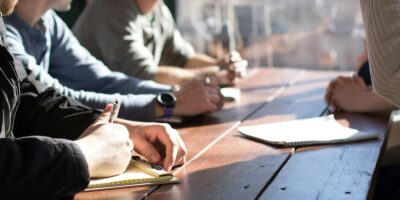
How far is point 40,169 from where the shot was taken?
3.66 ft

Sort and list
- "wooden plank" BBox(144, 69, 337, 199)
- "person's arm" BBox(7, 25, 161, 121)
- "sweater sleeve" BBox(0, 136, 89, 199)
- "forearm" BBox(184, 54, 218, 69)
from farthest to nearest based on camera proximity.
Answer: "forearm" BBox(184, 54, 218, 69) → "person's arm" BBox(7, 25, 161, 121) → "wooden plank" BBox(144, 69, 337, 199) → "sweater sleeve" BBox(0, 136, 89, 199)

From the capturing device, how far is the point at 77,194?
1.21m

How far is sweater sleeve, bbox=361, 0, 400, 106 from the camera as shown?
135 cm

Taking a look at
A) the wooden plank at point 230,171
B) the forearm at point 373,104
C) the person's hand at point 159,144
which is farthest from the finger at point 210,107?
the person's hand at point 159,144

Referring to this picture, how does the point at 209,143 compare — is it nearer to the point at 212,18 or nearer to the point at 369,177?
the point at 369,177

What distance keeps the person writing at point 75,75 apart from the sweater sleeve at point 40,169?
68 centimetres

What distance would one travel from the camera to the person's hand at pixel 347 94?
6.51 feet

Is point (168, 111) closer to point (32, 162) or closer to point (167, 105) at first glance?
point (167, 105)

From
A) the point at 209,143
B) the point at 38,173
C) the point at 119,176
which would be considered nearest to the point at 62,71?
the point at 209,143

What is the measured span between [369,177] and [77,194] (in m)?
0.52

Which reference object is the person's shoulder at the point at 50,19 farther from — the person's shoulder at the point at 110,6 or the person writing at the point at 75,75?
the person's shoulder at the point at 110,6

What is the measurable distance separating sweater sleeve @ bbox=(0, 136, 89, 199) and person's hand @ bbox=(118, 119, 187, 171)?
0.85ft

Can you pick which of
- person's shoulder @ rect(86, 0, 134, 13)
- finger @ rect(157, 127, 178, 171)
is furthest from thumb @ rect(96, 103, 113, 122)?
person's shoulder @ rect(86, 0, 134, 13)

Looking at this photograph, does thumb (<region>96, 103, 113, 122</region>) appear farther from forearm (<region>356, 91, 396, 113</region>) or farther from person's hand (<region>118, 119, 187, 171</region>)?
forearm (<region>356, 91, 396, 113</region>)
